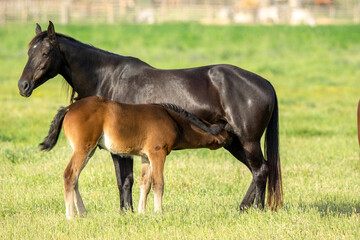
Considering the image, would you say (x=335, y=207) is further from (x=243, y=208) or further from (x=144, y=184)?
(x=144, y=184)

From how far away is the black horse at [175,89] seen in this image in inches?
259

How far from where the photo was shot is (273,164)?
6859 millimetres

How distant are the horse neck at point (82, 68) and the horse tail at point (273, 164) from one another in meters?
2.13

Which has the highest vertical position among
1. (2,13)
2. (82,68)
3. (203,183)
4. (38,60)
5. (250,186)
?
(38,60)

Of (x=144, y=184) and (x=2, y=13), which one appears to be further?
(x=2, y=13)

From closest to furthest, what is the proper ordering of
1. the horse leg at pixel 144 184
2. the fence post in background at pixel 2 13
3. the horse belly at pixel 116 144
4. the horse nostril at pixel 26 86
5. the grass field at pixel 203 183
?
the grass field at pixel 203 183
the horse belly at pixel 116 144
the horse leg at pixel 144 184
the horse nostril at pixel 26 86
the fence post in background at pixel 2 13

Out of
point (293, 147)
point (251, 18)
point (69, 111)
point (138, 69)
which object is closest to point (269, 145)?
point (138, 69)

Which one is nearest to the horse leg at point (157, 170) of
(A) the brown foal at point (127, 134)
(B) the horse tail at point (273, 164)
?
(A) the brown foal at point (127, 134)

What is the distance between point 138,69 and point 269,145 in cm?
184

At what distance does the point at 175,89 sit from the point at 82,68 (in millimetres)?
1152

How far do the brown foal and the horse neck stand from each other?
2.99ft

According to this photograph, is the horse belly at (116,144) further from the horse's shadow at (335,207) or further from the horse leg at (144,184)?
the horse's shadow at (335,207)

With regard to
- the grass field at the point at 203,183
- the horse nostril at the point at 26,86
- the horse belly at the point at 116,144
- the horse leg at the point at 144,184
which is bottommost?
the grass field at the point at 203,183

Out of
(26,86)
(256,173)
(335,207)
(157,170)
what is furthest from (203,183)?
(26,86)
